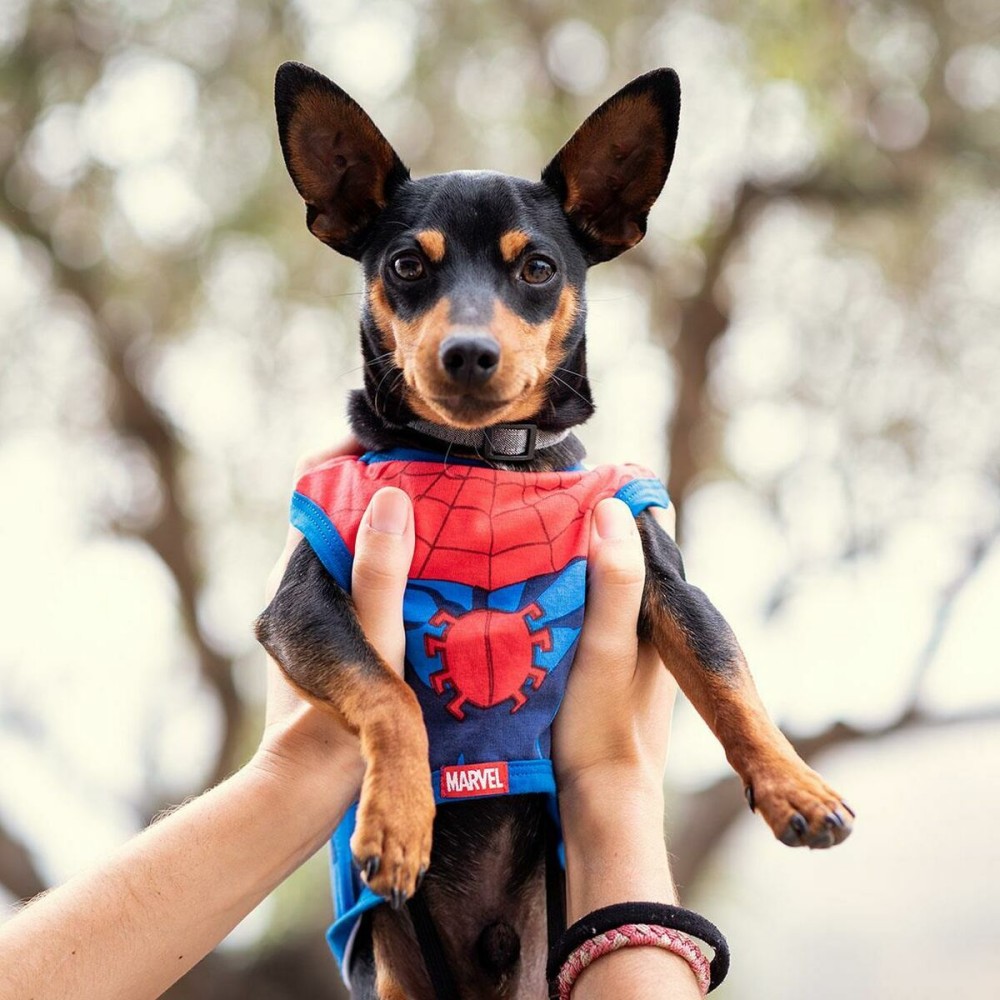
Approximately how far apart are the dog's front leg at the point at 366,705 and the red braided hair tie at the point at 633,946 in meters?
0.34

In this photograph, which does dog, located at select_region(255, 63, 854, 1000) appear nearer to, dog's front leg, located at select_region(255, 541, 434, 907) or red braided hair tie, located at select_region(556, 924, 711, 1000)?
dog's front leg, located at select_region(255, 541, 434, 907)

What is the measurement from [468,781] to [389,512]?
500mm

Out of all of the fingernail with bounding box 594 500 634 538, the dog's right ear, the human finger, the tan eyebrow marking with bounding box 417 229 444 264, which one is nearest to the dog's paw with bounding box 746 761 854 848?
the human finger

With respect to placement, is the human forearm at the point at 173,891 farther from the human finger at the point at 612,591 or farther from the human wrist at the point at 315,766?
the human finger at the point at 612,591

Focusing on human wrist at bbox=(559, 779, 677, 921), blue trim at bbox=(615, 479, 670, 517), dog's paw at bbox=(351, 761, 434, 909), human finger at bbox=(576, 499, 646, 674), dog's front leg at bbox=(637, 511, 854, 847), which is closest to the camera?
dog's paw at bbox=(351, 761, 434, 909)

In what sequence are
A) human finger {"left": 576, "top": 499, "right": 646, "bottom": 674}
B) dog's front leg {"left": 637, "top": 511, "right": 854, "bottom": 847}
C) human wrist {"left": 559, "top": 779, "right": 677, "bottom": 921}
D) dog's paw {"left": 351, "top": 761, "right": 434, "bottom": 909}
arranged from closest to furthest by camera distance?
1. dog's paw {"left": 351, "top": 761, "right": 434, "bottom": 909}
2. dog's front leg {"left": 637, "top": 511, "right": 854, "bottom": 847}
3. human wrist {"left": 559, "top": 779, "right": 677, "bottom": 921}
4. human finger {"left": 576, "top": 499, "right": 646, "bottom": 674}

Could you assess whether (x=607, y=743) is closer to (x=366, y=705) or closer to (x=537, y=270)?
(x=366, y=705)

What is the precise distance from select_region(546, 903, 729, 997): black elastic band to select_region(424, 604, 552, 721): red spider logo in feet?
1.27

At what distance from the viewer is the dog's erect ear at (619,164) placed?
2299 millimetres

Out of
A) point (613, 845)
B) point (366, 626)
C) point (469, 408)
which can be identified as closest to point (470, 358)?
point (469, 408)

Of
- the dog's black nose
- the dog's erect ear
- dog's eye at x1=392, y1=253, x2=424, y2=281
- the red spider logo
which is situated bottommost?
the red spider logo

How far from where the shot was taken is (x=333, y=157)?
7.89ft

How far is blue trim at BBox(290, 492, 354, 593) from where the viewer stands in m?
2.10

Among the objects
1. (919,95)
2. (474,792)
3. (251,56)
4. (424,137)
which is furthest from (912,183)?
(474,792)
